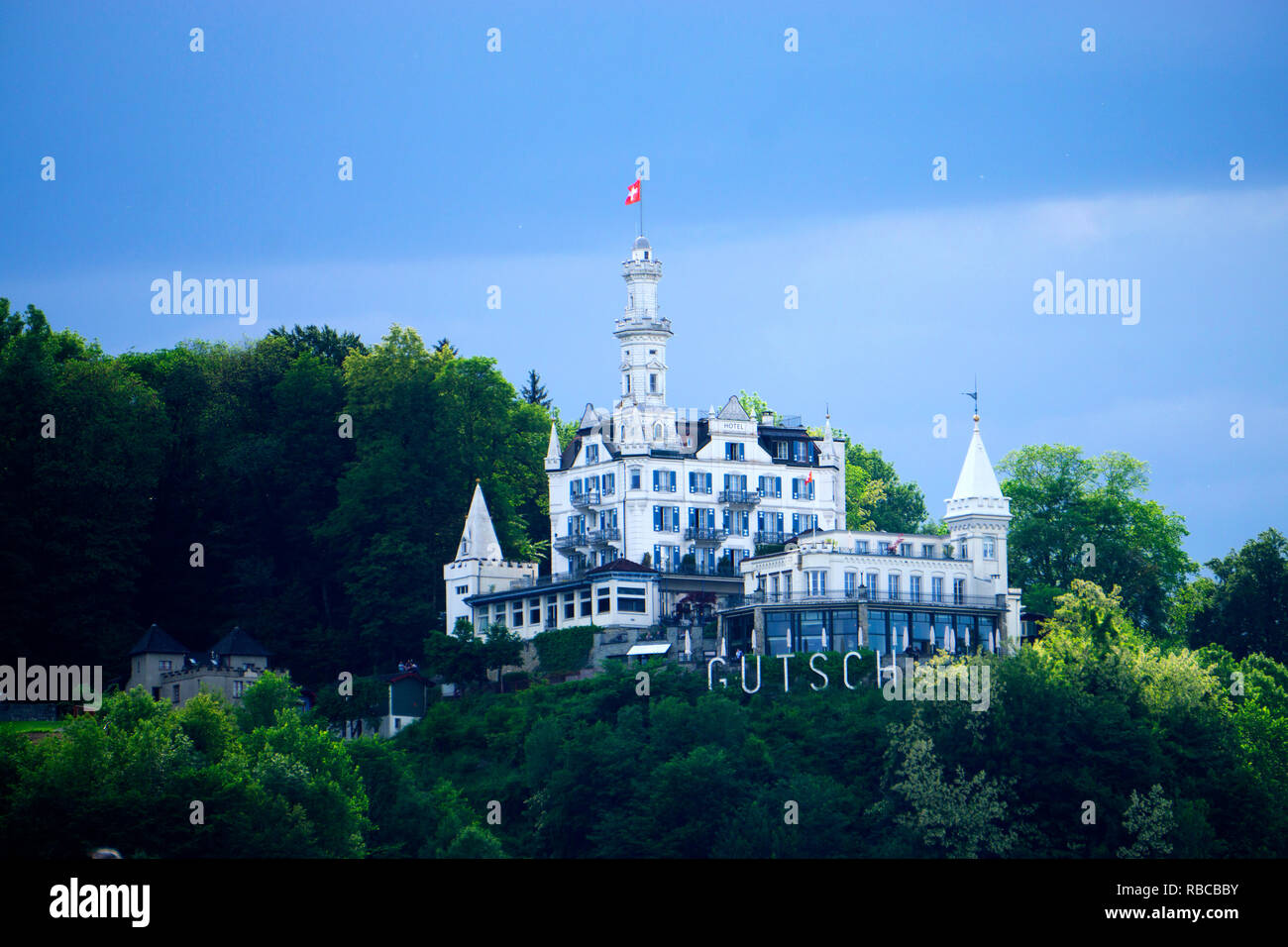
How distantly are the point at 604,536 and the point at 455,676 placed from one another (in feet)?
37.8

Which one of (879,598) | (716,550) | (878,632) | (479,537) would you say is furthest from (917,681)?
(479,537)

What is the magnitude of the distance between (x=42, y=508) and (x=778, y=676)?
37957 mm

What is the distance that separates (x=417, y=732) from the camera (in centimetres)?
9494

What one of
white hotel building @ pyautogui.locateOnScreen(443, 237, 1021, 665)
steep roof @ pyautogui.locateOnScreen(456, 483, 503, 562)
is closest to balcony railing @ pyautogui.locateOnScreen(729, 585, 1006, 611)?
white hotel building @ pyautogui.locateOnScreen(443, 237, 1021, 665)

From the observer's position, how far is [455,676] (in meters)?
97.9

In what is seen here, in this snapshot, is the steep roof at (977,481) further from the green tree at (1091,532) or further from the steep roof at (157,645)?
the steep roof at (157,645)

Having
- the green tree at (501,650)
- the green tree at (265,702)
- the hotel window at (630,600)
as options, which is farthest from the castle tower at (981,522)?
the green tree at (265,702)

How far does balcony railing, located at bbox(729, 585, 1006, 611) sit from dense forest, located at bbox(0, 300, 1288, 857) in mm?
3466

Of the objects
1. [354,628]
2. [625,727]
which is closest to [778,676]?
[625,727]

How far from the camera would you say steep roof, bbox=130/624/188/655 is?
9938 cm

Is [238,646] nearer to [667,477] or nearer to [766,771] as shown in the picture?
[667,477]

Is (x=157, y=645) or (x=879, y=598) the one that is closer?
(x=879, y=598)

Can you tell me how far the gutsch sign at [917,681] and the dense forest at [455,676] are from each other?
515mm

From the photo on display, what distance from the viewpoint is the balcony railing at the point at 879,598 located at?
9362 cm
